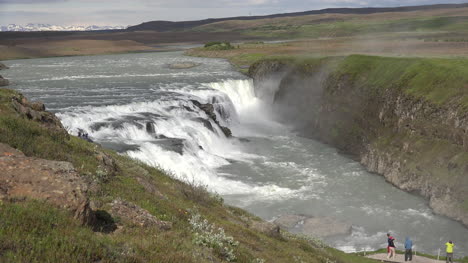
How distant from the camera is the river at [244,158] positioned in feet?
95.5

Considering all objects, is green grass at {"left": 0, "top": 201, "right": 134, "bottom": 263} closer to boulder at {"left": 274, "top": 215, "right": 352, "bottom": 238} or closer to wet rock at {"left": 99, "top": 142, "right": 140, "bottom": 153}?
boulder at {"left": 274, "top": 215, "right": 352, "bottom": 238}

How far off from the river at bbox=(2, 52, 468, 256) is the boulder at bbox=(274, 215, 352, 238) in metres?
0.63

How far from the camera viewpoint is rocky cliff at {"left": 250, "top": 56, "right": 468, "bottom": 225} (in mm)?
32625

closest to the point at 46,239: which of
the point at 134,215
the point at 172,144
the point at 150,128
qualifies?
the point at 134,215

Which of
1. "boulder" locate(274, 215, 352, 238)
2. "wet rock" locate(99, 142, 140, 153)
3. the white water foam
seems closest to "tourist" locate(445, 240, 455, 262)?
"boulder" locate(274, 215, 352, 238)

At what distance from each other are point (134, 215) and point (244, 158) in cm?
3157

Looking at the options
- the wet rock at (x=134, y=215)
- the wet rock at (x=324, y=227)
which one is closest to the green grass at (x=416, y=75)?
the wet rock at (x=324, y=227)

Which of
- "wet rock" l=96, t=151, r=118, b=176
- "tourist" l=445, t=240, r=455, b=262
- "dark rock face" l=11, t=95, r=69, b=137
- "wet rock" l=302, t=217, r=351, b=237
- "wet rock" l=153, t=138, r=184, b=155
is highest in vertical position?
"dark rock face" l=11, t=95, r=69, b=137

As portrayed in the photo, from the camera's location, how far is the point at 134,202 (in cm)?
1272

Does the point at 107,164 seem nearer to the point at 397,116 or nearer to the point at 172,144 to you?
the point at 172,144

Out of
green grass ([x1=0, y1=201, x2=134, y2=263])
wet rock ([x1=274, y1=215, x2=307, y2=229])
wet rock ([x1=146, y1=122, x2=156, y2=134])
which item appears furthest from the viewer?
wet rock ([x1=146, y1=122, x2=156, y2=134])

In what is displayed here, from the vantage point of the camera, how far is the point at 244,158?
42406mm

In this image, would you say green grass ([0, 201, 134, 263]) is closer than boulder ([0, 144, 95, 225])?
Yes

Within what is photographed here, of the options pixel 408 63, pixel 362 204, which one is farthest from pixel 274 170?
pixel 408 63
